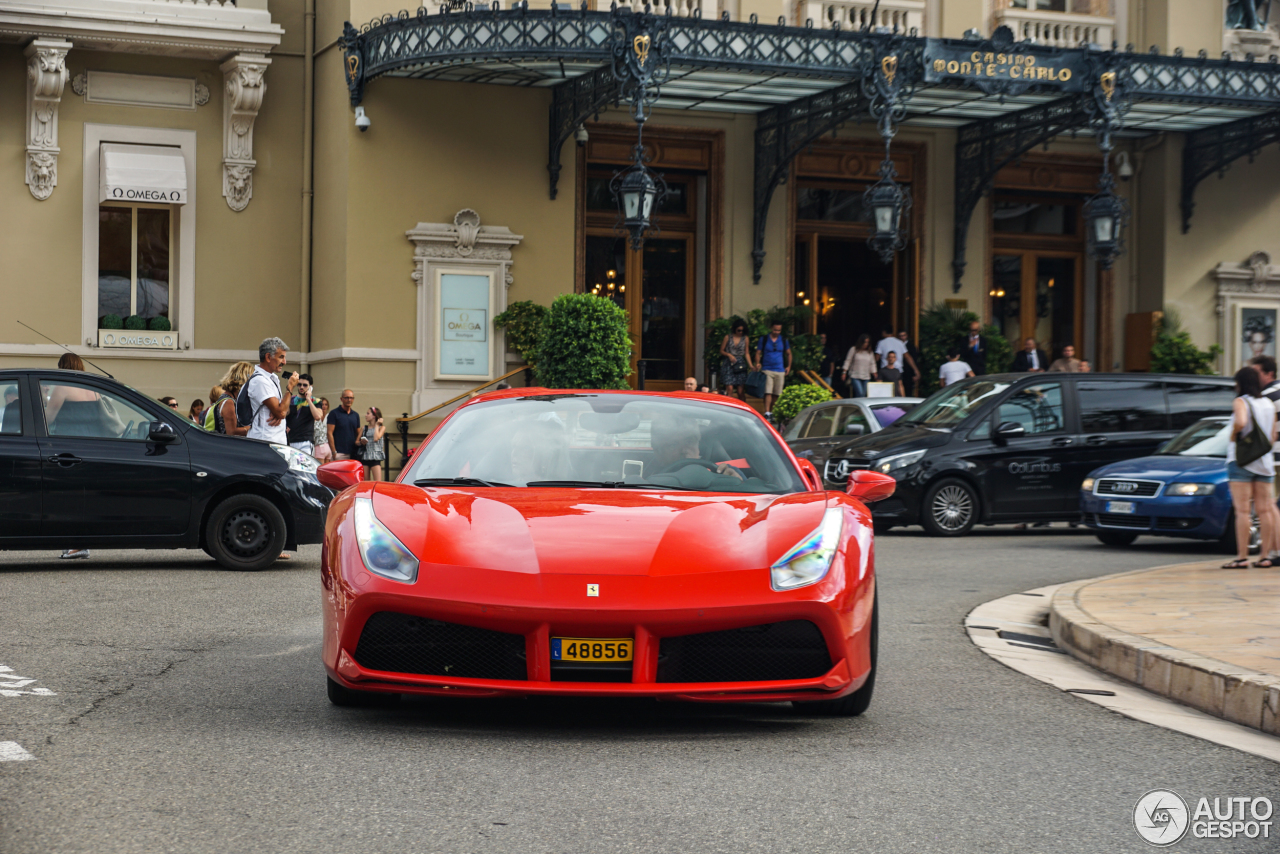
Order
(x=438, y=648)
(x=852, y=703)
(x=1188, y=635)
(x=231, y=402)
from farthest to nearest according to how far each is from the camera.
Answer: (x=231, y=402) → (x=1188, y=635) → (x=852, y=703) → (x=438, y=648)

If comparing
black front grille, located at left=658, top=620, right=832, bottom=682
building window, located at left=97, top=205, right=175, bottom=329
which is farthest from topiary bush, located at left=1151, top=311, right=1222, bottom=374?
black front grille, located at left=658, top=620, right=832, bottom=682

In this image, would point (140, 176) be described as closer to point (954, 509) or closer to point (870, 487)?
point (954, 509)

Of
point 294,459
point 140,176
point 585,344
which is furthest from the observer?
point 140,176

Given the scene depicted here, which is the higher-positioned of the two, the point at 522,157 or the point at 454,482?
the point at 522,157

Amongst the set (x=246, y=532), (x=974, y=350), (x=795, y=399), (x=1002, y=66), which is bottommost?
(x=246, y=532)

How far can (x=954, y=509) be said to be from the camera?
1642 centimetres

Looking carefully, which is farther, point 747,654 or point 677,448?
point 677,448

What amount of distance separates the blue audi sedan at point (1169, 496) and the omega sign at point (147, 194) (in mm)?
14511

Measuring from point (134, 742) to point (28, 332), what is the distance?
19.4m

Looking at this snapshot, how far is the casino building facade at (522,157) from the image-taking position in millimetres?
22062

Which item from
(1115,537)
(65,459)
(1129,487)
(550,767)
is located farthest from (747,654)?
(1115,537)

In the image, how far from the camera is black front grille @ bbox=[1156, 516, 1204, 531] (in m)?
14.4

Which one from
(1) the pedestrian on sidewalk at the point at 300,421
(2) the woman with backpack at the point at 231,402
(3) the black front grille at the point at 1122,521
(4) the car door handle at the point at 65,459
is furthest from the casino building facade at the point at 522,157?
(4) the car door handle at the point at 65,459

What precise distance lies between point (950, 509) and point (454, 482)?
36.6ft
